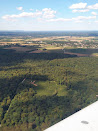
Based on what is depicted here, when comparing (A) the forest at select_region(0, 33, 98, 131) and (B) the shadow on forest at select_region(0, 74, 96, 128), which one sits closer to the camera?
(A) the forest at select_region(0, 33, 98, 131)

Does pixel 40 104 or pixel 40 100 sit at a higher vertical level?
pixel 40 104

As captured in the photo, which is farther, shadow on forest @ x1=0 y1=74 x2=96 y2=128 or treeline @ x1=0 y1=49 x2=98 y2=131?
shadow on forest @ x1=0 y1=74 x2=96 y2=128

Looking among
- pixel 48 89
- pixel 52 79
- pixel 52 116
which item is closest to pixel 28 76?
pixel 52 79

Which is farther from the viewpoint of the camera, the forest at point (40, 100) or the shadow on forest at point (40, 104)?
the shadow on forest at point (40, 104)

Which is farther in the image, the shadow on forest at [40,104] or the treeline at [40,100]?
the shadow on forest at [40,104]

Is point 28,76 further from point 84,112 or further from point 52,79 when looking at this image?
point 84,112

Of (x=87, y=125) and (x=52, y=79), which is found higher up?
(x=87, y=125)

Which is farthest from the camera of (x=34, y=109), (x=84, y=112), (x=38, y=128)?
(x=34, y=109)

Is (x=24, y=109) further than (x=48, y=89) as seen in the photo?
No

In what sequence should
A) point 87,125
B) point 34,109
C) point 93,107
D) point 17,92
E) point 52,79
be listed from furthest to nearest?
1. point 52,79
2. point 17,92
3. point 34,109
4. point 93,107
5. point 87,125

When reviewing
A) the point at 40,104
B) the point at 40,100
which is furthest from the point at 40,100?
the point at 40,104

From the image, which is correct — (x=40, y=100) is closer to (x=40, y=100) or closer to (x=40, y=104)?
(x=40, y=100)
